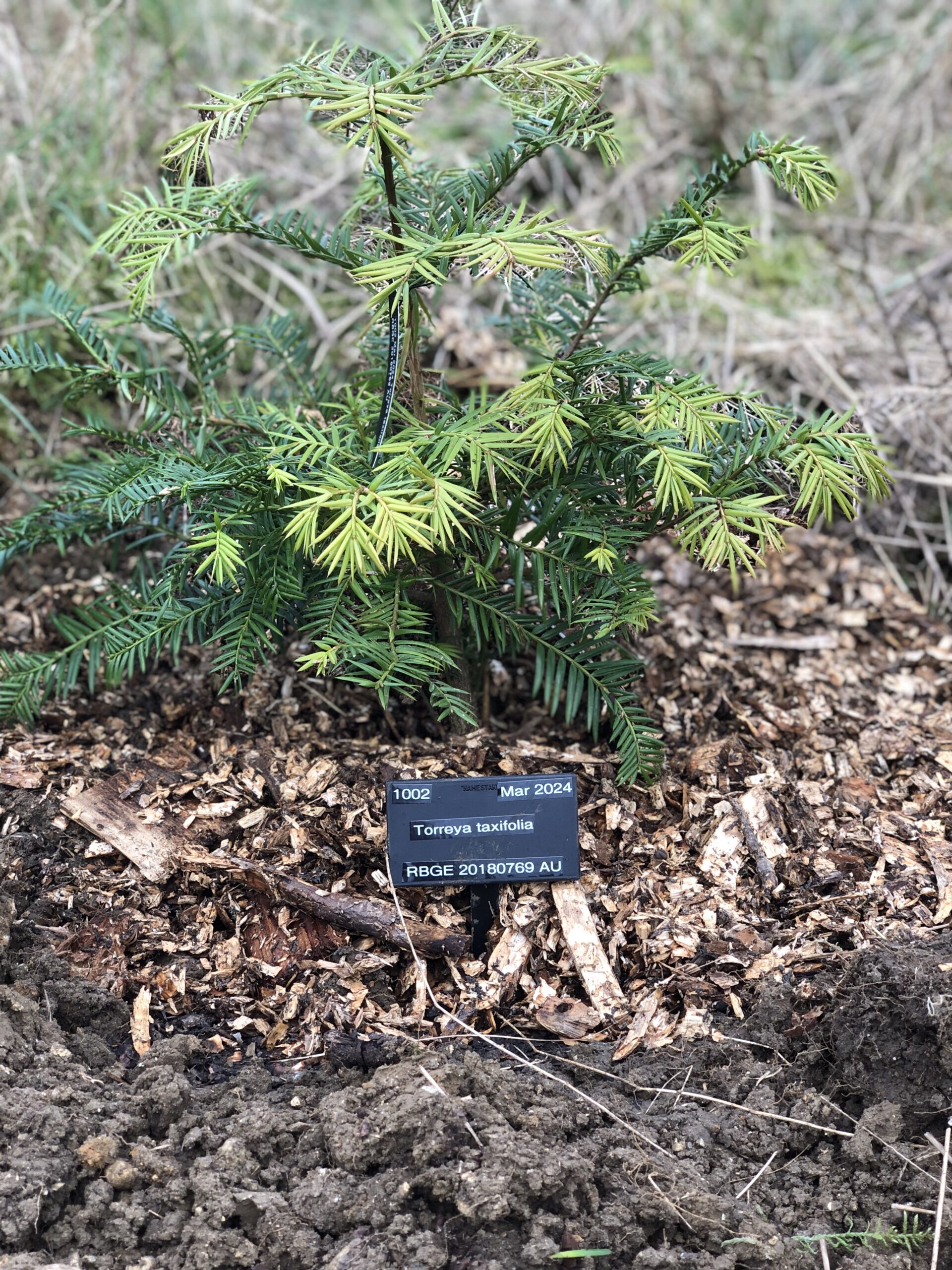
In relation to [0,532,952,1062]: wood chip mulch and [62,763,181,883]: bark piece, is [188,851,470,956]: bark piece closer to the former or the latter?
[0,532,952,1062]: wood chip mulch

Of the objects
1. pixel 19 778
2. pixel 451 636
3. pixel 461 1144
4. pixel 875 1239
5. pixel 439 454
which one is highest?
pixel 439 454

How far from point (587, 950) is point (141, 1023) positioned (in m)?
0.77

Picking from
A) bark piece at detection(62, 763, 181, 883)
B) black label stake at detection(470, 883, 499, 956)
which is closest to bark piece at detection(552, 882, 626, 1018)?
black label stake at detection(470, 883, 499, 956)

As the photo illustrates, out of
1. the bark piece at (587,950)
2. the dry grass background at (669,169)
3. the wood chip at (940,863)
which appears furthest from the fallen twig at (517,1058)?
the dry grass background at (669,169)

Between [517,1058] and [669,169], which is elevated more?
[669,169]

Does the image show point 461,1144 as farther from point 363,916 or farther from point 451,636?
point 451,636

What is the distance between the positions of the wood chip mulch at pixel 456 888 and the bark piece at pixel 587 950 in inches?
0.7

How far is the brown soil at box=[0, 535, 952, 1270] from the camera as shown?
1.46m

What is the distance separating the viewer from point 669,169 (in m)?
4.20

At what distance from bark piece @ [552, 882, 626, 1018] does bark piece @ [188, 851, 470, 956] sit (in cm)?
18

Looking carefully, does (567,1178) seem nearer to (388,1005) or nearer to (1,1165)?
(388,1005)

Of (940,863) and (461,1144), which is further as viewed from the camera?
(940,863)

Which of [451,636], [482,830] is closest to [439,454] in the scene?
[451,636]

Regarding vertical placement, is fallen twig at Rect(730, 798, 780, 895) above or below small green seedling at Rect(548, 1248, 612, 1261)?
above
